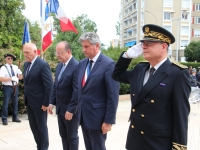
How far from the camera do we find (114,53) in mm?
11930

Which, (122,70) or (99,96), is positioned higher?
(122,70)

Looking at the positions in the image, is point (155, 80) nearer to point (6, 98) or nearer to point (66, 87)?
point (66, 87)

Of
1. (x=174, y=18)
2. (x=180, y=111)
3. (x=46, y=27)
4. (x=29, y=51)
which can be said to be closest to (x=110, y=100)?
(x=180, y=111)

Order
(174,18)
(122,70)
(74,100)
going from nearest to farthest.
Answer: (122,70), (74,100), (174,18)

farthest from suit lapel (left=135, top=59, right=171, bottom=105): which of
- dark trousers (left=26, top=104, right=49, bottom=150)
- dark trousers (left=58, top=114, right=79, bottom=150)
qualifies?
dark trousers (left=26, top=104, right=49, bottom=150)

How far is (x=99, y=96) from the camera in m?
3.06

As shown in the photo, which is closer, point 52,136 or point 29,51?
point 29,51

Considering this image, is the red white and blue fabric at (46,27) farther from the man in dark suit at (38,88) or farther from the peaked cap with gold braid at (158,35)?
the peaked cap with gold braid at (158,35)

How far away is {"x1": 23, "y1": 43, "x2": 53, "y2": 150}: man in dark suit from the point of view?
13.0 feet

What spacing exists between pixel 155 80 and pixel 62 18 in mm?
5257

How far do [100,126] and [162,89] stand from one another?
1.24 metres

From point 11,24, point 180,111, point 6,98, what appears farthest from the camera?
point 11,24

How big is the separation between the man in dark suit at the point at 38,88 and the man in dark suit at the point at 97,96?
3.35ft

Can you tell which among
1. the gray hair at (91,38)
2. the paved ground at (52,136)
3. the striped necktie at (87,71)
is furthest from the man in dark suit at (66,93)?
the paved ground at (52,136)
